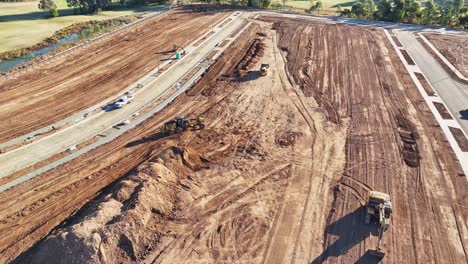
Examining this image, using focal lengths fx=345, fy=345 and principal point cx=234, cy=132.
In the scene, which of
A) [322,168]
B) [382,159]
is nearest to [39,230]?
[322,168]

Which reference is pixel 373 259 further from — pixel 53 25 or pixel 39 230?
pixel 53 25

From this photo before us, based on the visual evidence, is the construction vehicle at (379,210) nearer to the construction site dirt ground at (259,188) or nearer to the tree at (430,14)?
the construction site dirt ground at (259,188)

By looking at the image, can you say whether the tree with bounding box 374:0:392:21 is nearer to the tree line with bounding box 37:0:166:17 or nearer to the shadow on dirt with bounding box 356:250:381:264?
the tree line with bounding box 37:0:166:17

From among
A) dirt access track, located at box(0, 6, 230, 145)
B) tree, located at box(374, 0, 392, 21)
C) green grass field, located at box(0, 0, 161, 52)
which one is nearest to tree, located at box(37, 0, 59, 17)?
green grass field, located at box(0, 0, 161, 52)

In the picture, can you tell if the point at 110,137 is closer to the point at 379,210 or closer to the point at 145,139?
the point at 145,139

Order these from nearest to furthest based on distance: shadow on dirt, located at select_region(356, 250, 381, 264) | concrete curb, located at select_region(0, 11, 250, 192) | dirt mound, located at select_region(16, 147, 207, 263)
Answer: dirt mound, located at select_region(16, 147, 207, 263)
shadow on dirt, located at select_region(356, 250, 381, 264)
concrete curb, located at select_region(0, 11, 250, 192)

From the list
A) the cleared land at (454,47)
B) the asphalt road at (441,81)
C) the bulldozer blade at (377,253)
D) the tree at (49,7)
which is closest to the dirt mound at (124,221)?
the bulldozer blade at (377,253)

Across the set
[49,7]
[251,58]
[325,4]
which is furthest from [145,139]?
[325,4]

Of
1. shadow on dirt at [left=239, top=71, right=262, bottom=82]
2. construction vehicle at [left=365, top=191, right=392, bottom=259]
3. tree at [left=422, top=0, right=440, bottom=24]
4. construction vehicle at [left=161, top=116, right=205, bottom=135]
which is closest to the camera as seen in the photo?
construction vehicle at [left=365, top=191, right=392, bottom=259]
